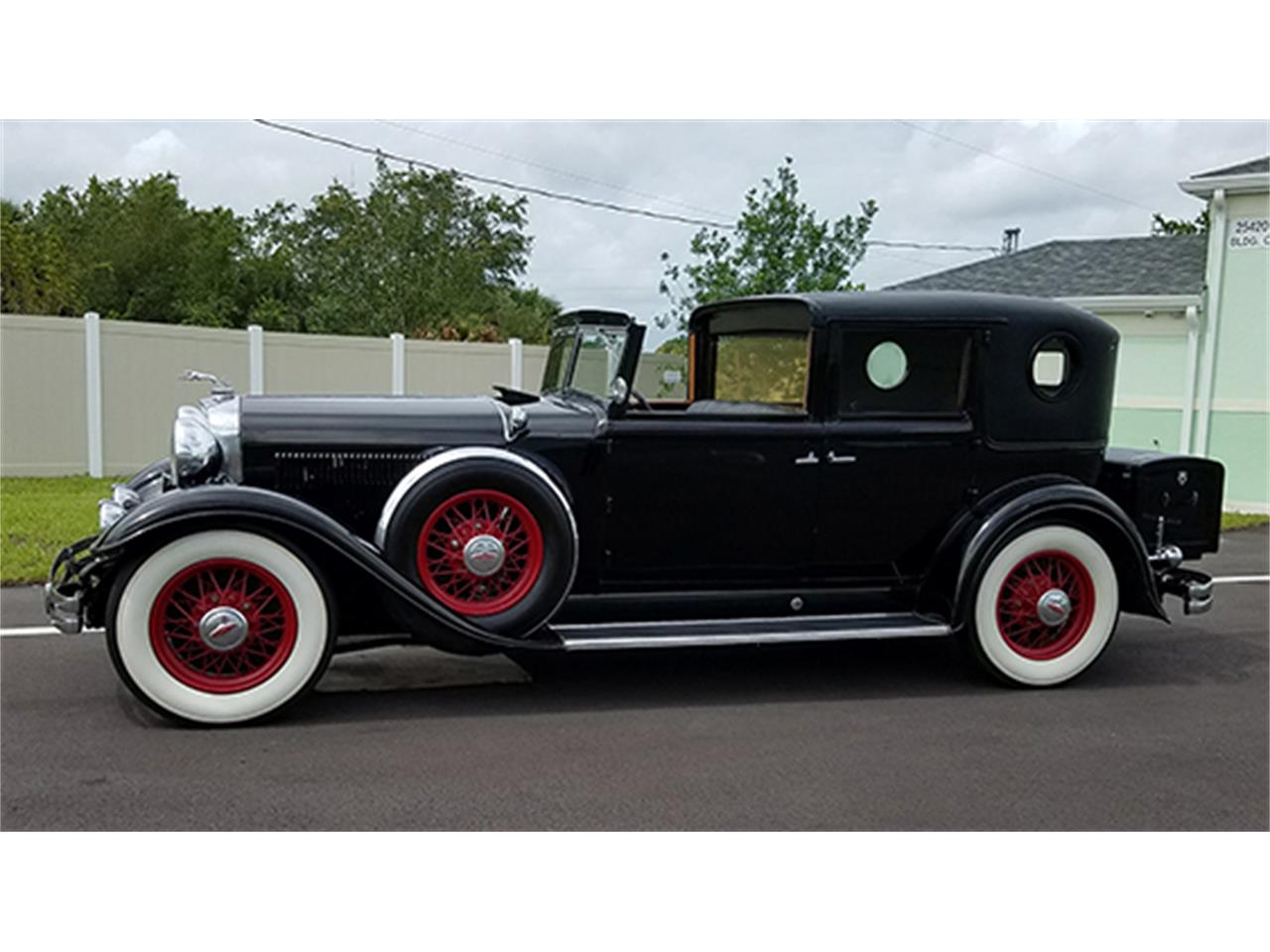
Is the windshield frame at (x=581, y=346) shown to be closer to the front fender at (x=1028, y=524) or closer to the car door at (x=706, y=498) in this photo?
the car door at (x=706, y=498)

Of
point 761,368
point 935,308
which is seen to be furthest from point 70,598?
point 935,308

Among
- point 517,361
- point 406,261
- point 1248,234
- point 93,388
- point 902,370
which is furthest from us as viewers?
point 406,261

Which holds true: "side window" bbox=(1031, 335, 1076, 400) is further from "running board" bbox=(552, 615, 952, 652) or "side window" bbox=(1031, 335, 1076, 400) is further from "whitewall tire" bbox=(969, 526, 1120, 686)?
"running board" bbox=(552, 615, 952, 652)

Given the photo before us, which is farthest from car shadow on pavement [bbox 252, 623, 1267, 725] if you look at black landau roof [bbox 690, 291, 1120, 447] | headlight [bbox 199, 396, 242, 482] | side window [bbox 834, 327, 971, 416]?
side window [bbox 834, 327, 971, 416]

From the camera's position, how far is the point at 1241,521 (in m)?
12.5

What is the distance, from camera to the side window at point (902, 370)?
17.7 ft

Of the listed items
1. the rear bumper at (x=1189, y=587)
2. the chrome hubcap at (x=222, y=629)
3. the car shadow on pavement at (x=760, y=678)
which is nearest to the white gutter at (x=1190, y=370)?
the car shadow on pavement at (x=760, y=678)

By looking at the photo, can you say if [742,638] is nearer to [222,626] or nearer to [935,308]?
[935,308]

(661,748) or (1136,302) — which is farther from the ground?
(1136,302)

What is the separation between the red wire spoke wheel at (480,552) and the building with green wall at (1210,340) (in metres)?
11.8

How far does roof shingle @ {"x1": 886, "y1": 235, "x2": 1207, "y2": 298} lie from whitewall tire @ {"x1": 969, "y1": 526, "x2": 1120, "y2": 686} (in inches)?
411

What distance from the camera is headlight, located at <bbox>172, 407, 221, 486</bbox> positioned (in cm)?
485

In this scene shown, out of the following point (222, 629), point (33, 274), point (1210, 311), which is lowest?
point (222, 629)

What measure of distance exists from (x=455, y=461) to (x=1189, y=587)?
3.83 m
